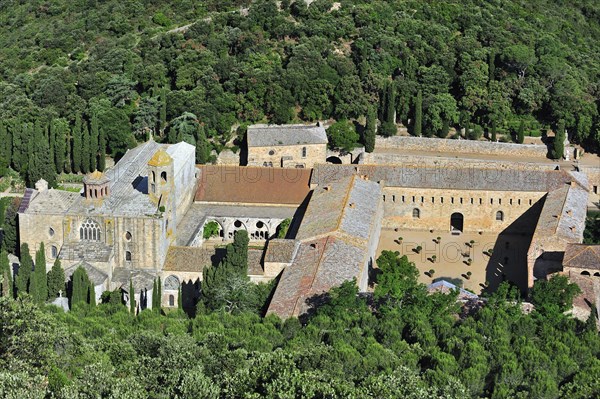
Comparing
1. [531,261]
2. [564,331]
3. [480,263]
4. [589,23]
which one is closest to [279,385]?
[564,331]

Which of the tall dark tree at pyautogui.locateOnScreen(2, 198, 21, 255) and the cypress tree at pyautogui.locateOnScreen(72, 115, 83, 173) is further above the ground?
the cypress tree at pyautogui.locateOnScreen(72, 115, 83, 173)

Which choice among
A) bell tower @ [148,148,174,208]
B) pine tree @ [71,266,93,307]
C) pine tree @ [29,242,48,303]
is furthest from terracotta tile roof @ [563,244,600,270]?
pine tree @ [29,242,48,303]

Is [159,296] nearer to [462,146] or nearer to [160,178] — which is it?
[160,178]

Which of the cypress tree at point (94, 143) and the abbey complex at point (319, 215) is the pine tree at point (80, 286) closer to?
the abbey complex at point (319, 215)

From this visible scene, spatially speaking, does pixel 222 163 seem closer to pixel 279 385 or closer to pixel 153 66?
pixel 153 66

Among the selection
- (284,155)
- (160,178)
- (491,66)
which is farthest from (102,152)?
(491,66)

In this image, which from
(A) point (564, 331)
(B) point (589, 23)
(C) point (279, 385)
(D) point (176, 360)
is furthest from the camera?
(B) point (589, 23)

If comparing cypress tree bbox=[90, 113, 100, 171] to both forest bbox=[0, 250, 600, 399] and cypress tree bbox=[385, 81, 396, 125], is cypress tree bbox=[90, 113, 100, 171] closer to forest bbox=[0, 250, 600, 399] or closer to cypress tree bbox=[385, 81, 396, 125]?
cypress tree bbox=[385, 81, 396, 125]
